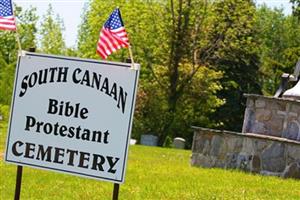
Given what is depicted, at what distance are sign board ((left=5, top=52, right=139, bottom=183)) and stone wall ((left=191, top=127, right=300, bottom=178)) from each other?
7.19 meters

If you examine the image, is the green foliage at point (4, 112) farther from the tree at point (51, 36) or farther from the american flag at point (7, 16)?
the american flag at point (7, 16)

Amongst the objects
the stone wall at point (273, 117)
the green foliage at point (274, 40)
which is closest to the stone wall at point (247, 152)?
the stone wall at point (273, 117)

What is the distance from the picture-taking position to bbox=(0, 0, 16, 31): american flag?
5.67m

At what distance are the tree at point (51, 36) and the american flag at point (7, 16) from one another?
38548 millimetres

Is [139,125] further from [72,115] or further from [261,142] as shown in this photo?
[72,115]

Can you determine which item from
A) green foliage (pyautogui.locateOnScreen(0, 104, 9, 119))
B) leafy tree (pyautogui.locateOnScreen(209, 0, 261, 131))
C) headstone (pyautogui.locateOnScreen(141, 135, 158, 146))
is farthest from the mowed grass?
green foliage (pyautogui.locateOnScreen(0, 104, 9, 119))

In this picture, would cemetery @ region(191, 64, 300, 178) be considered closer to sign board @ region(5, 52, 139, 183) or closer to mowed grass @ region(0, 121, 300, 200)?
mowed grass @ region(0, 121, 300, 200)

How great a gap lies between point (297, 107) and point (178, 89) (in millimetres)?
19854

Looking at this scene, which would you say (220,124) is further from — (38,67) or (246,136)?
(38,67)

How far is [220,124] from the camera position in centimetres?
3722

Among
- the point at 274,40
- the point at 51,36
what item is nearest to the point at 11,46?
the point at 51,36

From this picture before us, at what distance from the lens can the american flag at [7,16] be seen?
5.67m

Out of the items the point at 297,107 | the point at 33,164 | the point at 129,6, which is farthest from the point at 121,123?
the point at 129,6

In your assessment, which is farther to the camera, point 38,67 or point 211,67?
point 211,67
